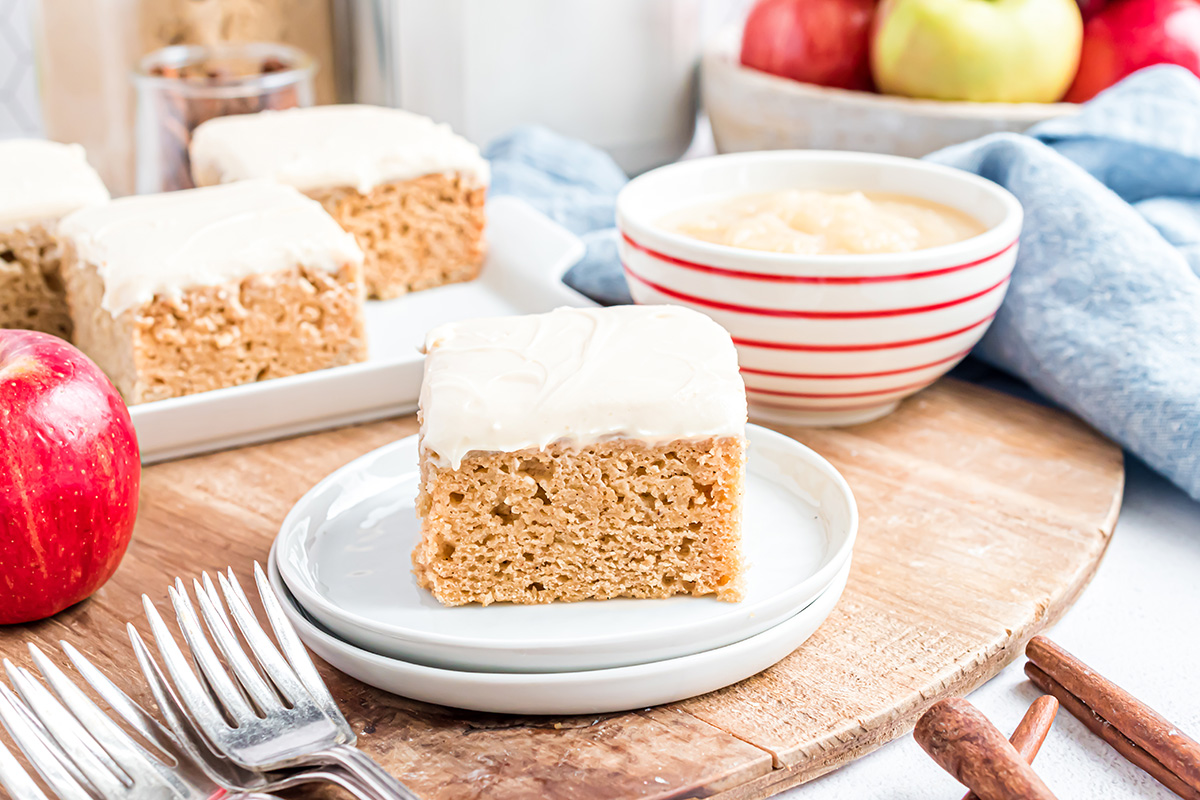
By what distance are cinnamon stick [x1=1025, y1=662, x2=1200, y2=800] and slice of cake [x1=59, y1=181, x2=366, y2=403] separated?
→ 1.01 metres

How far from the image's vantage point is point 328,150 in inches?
76.1

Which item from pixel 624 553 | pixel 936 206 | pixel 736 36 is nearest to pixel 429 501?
pixel 624 553

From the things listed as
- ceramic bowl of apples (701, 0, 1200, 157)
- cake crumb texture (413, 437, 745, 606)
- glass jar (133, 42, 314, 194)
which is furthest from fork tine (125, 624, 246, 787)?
ceramic bowl of apples (701, 0, 1200, 157)

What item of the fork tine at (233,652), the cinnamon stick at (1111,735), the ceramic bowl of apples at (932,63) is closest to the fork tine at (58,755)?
the fork tine at (233,652)

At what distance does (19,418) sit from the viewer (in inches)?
43.3

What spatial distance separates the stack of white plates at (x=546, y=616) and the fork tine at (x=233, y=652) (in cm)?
6

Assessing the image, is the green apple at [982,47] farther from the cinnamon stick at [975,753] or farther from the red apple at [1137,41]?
the cinnamon stick at [975,753]

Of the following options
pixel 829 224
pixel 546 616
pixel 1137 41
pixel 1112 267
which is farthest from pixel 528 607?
pixel 1137 41

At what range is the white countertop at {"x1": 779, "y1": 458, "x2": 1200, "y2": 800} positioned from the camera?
102cm

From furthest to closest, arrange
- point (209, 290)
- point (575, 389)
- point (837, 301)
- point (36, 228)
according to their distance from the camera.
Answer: point (36, 228)
point (209, 290)
point (837, 301)
point (575, 389)

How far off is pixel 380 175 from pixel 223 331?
468mm

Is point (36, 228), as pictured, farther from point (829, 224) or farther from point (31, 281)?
point (829, 224)

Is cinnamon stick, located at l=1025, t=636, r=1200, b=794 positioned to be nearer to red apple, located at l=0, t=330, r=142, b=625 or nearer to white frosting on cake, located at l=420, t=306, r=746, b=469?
white frosting on cake, located at l=420, t=306, r=746, b=469

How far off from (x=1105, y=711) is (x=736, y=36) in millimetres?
1931
